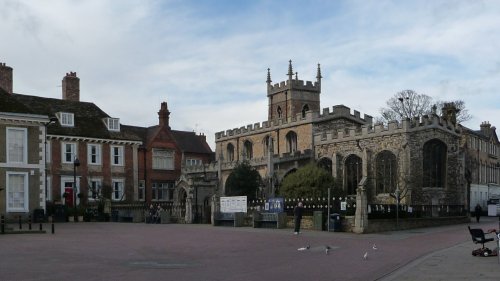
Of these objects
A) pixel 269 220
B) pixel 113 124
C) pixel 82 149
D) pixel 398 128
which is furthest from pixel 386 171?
pixel 82 149

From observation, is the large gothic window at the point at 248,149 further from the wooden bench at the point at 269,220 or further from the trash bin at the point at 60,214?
the wooden bench at the point at 269,220

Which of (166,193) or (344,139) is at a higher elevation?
(344,139)

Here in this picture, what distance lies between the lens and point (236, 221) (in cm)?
3759

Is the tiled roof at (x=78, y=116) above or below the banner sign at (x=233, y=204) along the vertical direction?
above

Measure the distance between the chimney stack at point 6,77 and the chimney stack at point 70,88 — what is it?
25.2 ft

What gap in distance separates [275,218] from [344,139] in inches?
866

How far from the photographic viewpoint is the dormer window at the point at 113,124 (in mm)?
56750

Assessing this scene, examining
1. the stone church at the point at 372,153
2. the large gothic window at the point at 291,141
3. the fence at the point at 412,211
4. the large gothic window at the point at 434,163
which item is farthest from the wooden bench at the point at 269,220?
the large gothic window at the point at 291,141

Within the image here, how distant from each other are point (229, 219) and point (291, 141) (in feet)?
86.7

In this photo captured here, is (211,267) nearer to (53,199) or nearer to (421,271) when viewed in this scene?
(421,271)

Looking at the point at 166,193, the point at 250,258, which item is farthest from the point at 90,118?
the point at 250,258

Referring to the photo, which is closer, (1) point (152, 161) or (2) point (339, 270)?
(2) point (339, 270)

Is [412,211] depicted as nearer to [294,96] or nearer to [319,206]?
[319,206]

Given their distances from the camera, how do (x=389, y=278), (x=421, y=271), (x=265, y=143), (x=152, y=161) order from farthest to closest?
1. (x=265, y=143)
2. (x=152, y=161)
3. (x=421, y=271)
4. (x=389, y=278)
